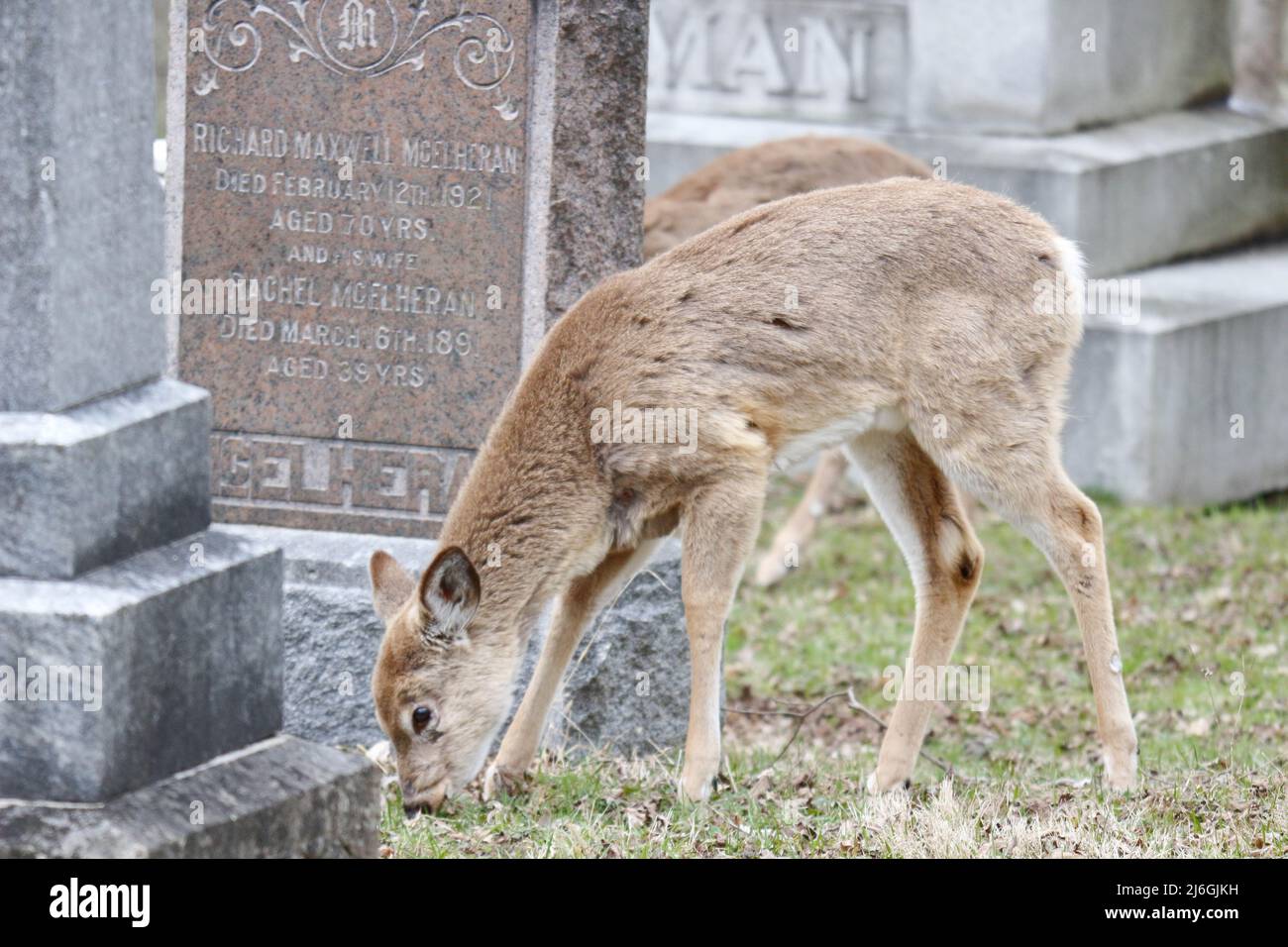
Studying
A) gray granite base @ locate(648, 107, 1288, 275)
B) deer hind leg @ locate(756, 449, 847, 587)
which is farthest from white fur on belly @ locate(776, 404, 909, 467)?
gray granite base @ locate(648, 107, 1288, 275)

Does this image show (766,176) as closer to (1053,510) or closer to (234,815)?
(1053,510)

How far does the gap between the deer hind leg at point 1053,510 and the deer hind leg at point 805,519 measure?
178 inches

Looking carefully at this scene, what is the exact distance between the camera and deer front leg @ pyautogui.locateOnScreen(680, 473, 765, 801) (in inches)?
235

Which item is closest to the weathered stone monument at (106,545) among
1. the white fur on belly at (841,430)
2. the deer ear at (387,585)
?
the deer ear at (387,585)

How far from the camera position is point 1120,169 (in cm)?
1197

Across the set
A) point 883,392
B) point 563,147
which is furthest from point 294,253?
point 883,392

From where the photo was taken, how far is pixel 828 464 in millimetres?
10852

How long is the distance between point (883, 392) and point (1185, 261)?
23.7 ft

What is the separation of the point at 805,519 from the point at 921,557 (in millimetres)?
4356

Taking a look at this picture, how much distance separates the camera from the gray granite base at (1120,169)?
11891 millimetres

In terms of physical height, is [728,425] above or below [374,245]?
below

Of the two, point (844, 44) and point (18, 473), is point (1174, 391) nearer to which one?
point (844, 44)

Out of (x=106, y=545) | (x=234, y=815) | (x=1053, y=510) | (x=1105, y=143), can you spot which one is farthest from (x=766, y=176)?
(x=234, y=815)

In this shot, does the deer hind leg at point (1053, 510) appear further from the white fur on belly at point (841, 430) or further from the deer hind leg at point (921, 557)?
the deer hind leg at point (921, 557)
